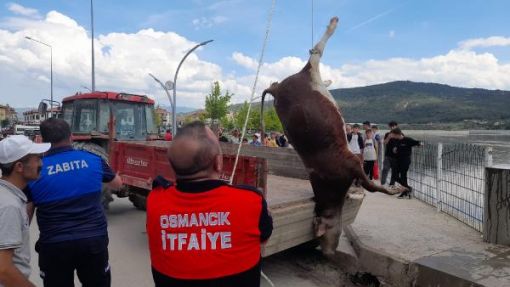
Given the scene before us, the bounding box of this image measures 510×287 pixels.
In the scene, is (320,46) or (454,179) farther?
(454,179)

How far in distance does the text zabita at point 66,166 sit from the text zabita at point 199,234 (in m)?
1.60

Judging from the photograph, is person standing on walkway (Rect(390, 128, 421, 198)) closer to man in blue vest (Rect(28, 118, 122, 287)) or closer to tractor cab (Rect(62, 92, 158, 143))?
tractor cab (Rect(62, 92, 158, 143))

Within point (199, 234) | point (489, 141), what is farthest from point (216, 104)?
point (199, 234)

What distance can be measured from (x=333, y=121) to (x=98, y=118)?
6409 millimetres

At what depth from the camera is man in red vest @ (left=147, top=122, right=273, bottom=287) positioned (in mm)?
1639

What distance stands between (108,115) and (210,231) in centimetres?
805

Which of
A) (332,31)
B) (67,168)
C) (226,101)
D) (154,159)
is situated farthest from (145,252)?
(226,101)

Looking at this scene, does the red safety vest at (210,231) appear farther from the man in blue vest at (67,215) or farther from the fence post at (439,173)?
the fence post at (439,173)

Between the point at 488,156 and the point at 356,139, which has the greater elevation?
the point at 356,139

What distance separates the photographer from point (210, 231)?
164 centimetres

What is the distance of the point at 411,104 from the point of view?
10862 cm

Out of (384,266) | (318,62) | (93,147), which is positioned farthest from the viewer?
(93,147)

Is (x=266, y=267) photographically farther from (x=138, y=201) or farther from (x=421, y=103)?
(x=421, y=103)

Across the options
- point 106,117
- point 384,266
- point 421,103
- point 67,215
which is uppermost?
point 421,103
